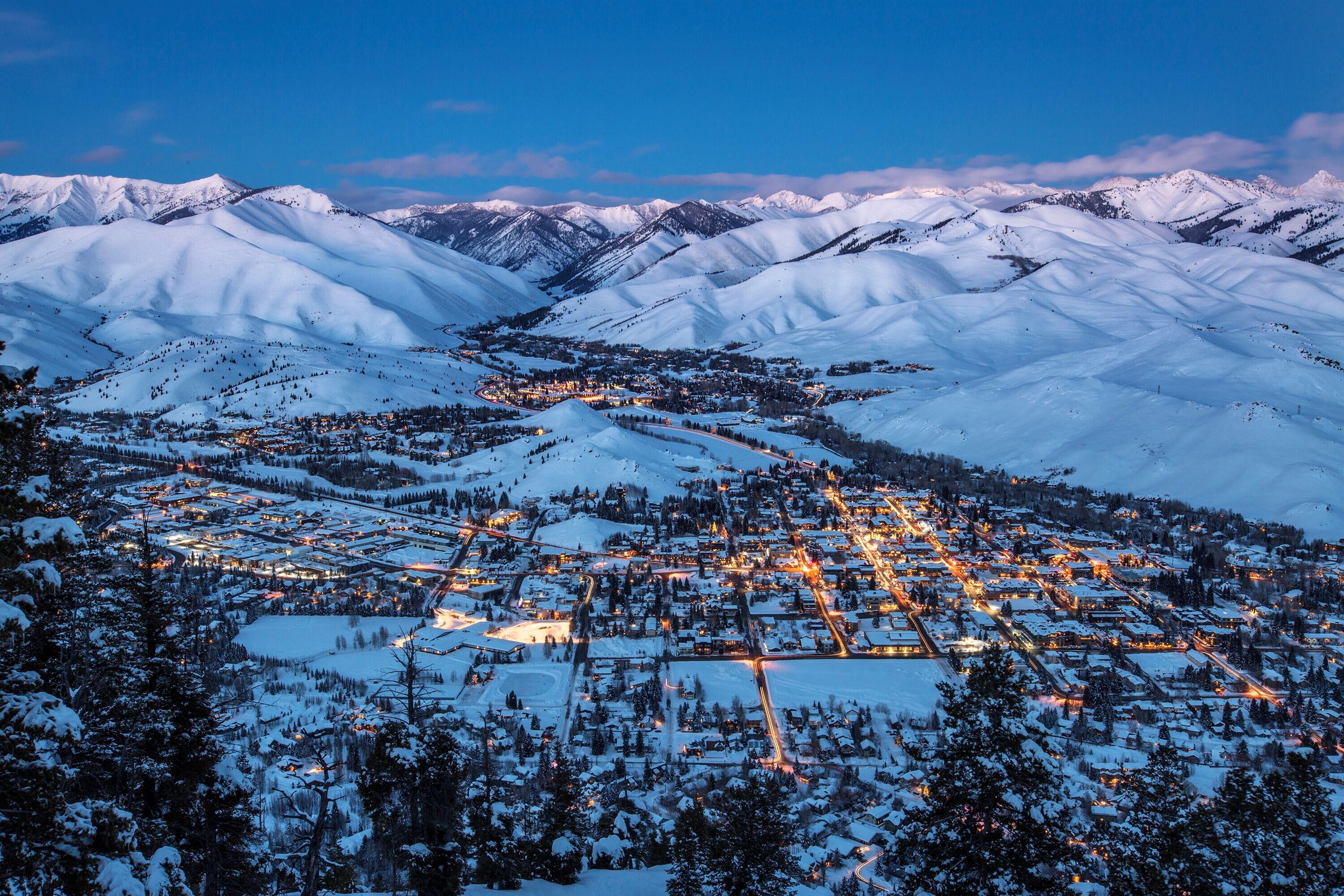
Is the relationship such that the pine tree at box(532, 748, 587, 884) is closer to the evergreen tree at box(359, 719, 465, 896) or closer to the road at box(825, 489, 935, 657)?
the evergreen tree at box(359, 719, 465, 896)

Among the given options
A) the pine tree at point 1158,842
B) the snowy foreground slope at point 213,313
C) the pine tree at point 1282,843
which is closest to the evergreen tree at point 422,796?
the pine tree at point 1158,842

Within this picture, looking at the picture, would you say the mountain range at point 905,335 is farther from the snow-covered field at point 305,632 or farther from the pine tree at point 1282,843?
the snow-covered field at point 305,632

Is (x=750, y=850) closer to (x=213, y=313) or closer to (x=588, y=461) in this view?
(x=588, y=461)

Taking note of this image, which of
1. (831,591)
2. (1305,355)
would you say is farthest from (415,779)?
(1305,355)

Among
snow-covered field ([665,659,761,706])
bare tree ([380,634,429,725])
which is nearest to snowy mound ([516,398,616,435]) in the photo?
bare tree ([380,634,429,725])

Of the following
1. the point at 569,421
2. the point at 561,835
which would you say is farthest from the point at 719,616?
the point at 569,421
